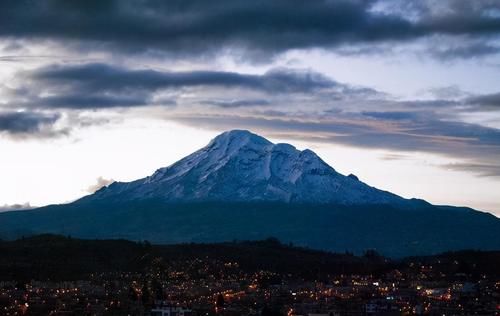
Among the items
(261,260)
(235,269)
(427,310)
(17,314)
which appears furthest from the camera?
(261,260)

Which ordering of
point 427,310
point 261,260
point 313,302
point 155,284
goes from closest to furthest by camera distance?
point 427,310 < point 313,302 < point 155,284 < point 261,260

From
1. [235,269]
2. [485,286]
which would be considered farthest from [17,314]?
[235,269]

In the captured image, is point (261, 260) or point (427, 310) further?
point (261, 260)

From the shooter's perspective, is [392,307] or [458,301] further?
[458,301]

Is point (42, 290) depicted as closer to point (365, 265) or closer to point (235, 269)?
point (235, 269)

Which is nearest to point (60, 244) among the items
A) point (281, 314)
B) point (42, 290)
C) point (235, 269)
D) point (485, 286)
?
point (235, 269)

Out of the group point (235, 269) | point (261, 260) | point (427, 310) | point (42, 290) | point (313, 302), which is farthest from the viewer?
point (261, 260)

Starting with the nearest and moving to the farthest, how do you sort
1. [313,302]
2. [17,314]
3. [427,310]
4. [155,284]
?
[17,314], [427,310], [313,302], [155,284]

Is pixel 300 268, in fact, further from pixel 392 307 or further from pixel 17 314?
pixel 17 314
